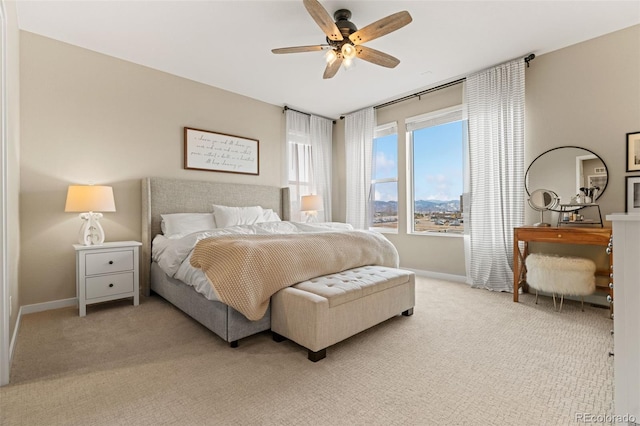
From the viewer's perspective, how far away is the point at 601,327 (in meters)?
2.45

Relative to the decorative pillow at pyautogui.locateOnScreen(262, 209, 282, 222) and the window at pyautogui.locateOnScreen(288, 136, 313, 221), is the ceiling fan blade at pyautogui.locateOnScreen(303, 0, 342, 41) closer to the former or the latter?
the decorative pillow at pyautogui.locateOnScreen(262, 209, 282, 222)

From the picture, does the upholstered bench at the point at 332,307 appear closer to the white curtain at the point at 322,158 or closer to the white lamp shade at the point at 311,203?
the white lamp shade at the point at 311,203

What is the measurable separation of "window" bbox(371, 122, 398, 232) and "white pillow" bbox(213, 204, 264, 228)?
2019 mm

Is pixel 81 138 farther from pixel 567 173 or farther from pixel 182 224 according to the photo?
pixel 567 173

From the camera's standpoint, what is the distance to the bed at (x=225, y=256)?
80.7 inches

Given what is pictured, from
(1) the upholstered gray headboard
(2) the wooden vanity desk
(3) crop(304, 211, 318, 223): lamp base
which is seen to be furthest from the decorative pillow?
(2) the wooden vanity desk

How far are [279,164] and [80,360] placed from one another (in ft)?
11.8

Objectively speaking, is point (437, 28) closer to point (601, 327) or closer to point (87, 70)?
point (601, 327)

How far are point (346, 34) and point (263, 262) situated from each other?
2.00 m

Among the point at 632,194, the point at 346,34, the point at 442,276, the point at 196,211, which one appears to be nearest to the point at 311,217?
the point at 196,211

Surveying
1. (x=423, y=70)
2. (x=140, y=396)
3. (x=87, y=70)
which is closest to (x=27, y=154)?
(x=87, y=70)

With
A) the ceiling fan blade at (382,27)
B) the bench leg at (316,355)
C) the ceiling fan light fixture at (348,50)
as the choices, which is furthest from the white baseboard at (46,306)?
the ceiling fan blade at (382,27)

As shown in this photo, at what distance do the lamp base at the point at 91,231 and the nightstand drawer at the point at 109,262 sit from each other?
0.76 feet

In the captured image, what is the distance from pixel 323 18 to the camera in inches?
88.0
